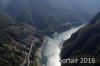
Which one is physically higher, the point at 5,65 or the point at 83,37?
the point at 83,37

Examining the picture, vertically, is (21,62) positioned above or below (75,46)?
below

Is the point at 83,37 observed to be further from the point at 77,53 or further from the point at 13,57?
the point at 13,57

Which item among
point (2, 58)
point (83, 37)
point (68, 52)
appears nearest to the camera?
point (2, 58)

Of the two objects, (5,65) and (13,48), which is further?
(13,48)

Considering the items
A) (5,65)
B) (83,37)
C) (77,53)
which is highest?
(83,37)

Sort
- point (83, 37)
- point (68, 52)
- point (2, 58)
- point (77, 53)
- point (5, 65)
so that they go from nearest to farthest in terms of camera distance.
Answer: point (5, 65)
point (2, 58)
point (77, 53)
point (68, 52)
point (83, 37)

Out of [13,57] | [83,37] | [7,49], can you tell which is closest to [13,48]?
[7,49]

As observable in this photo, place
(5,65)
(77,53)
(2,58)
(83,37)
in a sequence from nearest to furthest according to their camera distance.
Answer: (5,65), (2,58), (77,53), (83,37)

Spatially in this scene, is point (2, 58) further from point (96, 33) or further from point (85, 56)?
point (96, 33)

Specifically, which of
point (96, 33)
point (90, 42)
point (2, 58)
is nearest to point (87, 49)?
point (90, 42)
